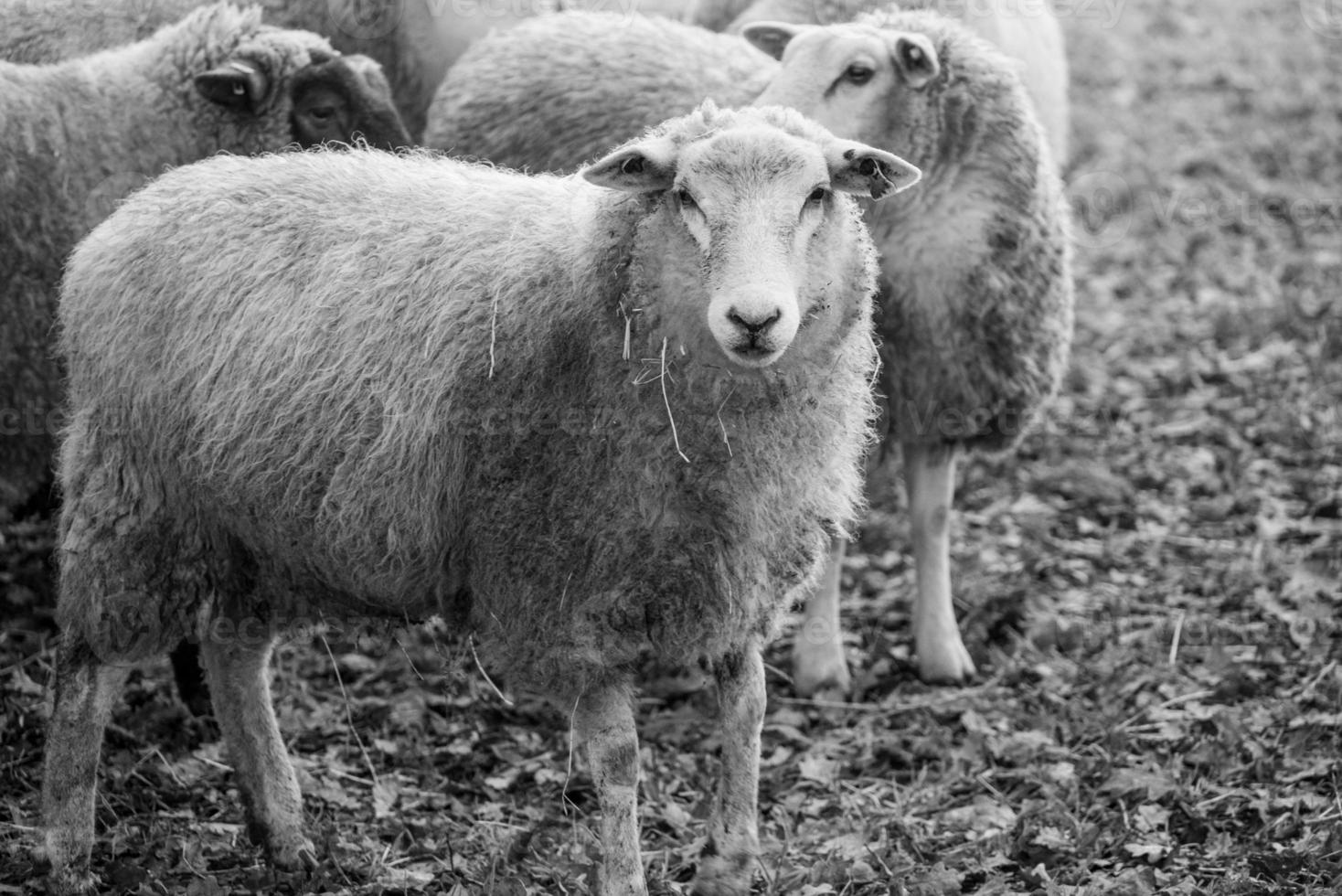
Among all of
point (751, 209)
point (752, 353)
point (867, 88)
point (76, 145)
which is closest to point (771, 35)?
point (867, 88)

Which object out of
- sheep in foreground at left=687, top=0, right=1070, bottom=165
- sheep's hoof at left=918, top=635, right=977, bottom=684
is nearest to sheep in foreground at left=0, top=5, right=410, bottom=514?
Answer: sheep in foreground at left=687, top=0, right=1070, bottom=165

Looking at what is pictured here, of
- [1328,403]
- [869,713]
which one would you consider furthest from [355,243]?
[1328,403]

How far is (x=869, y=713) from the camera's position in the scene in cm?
518

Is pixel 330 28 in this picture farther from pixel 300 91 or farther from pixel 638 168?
pixel 638 168

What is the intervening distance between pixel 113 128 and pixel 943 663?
326cm

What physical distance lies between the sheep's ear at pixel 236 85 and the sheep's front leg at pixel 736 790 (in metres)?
2.56

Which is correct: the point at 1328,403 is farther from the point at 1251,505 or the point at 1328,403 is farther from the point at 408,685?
the point at 408,685

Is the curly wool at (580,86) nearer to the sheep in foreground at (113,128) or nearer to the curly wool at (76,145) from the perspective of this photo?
the sheep in foreground at (113,128)

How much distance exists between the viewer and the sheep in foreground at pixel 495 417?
347 centimetres

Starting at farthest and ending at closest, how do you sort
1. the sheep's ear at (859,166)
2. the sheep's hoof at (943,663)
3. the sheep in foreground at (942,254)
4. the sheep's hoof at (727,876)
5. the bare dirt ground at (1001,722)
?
the sheep's hoof at (943,663) < the sheep in foreground at (942,254) < the bare dirt ground at (1001,722) < the sheep's hoof at (727,876) < the sheep's ear at (859,166)

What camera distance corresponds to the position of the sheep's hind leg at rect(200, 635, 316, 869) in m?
4.12

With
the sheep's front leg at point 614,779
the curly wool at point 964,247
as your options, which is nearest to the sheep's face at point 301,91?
the curly wool at point 964,247

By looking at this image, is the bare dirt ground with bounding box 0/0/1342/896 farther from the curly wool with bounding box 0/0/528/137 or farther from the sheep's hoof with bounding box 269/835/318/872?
the curly wool with bounding box 0/0/528/137

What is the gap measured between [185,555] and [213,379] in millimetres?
468
